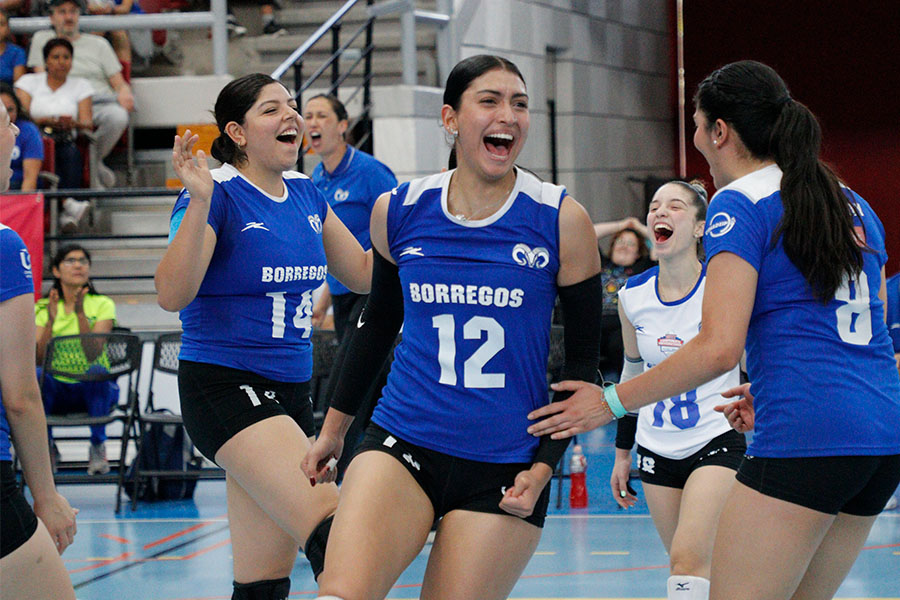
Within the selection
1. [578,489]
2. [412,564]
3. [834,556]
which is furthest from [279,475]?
[578,489]

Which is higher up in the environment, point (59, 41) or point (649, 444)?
point (59, 41)

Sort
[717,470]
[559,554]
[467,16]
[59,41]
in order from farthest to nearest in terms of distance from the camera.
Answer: [467,16]
[59,41]
[559,554]
[717,470]

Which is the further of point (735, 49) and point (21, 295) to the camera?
point (735, 49)

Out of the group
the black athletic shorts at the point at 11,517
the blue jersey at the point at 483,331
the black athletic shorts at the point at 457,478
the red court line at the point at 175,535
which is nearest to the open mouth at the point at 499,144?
the blue jersey at the point at 483,331

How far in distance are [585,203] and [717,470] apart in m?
9.81

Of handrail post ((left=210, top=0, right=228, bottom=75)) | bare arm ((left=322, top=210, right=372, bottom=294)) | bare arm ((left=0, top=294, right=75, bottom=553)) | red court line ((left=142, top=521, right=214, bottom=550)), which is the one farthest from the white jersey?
handrail post ((left=210, top=0, right=228, bottom=75))

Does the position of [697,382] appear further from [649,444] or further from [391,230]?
[649,444]

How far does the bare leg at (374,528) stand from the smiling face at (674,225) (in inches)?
69.2

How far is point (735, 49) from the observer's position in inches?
620

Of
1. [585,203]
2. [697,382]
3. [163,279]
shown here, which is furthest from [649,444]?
[585,203]

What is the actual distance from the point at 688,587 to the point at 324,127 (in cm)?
364

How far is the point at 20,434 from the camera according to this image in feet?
8.02

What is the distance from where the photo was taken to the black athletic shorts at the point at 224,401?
347cm

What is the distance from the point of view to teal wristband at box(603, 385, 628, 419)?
8.98 ft
